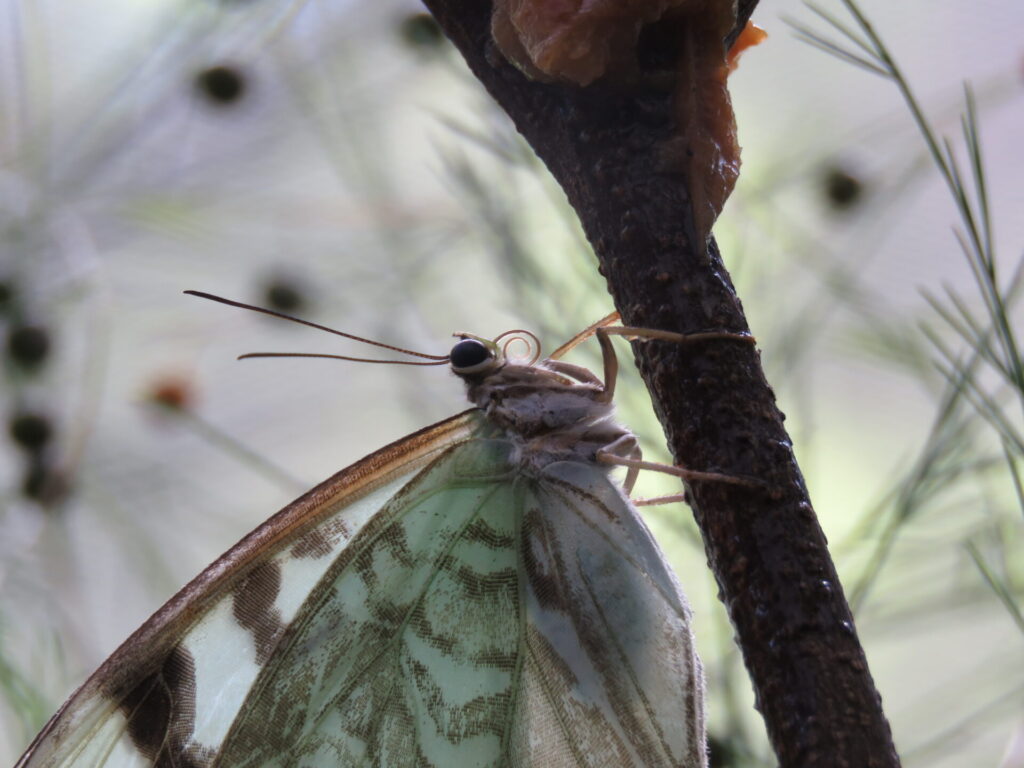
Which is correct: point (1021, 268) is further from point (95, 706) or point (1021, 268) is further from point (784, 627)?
point (95, 706)

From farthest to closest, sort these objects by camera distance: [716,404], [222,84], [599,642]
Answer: [222,84]
[599,642]
[716,404]

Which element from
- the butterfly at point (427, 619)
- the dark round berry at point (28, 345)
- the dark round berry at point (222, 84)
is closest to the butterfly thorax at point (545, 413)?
the butterfly at point (427, 619)

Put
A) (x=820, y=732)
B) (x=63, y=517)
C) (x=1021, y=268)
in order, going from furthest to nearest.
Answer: (x=63, y=517) < (x=1021, y=268) < (x=820, y=732)

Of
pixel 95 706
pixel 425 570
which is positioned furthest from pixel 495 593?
pixel 95 706

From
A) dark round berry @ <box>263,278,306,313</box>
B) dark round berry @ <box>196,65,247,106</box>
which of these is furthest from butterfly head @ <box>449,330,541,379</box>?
dark round berry @ <box>196,65,247,106</box>

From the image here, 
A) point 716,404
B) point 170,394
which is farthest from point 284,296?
point 716,404

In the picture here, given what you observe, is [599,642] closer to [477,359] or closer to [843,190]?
[477,359]

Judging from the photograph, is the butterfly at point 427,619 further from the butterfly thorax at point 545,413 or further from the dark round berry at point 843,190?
the dark round berry at point 843,190
